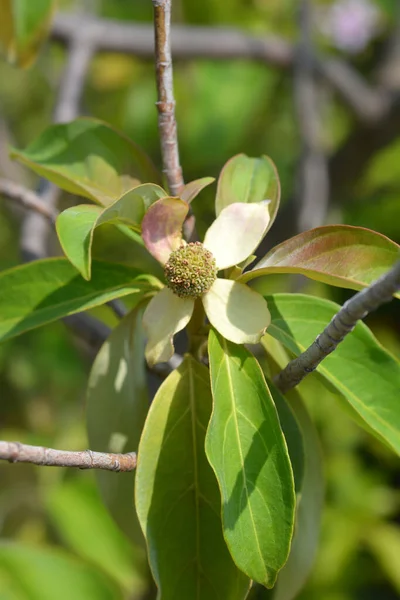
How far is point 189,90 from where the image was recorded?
1.97 meters

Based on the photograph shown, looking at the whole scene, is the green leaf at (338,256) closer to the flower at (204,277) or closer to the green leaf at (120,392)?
the flower at (204,277)

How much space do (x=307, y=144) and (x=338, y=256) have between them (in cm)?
92

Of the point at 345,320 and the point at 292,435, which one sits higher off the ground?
the point at 345,320

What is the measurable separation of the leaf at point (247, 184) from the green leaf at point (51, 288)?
3.9 inches

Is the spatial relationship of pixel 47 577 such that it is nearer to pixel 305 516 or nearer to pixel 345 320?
pixel 305 516

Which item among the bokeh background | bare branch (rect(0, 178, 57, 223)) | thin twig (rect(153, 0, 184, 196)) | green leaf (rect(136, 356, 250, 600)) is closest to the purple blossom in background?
the bokeh background

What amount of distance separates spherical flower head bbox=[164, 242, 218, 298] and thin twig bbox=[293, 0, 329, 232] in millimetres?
683

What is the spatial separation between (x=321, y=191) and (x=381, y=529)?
0.72 metres

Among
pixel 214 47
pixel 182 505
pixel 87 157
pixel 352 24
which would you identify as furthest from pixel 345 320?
pixel 352 24

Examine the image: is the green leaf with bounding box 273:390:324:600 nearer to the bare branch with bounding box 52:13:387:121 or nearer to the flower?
the flower

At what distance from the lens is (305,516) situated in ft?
2.05

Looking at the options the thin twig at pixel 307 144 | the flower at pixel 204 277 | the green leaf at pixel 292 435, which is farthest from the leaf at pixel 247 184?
the thin twig at pixel 307 144

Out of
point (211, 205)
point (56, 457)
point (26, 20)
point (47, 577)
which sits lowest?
point (47, 577)

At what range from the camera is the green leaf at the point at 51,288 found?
551mm
